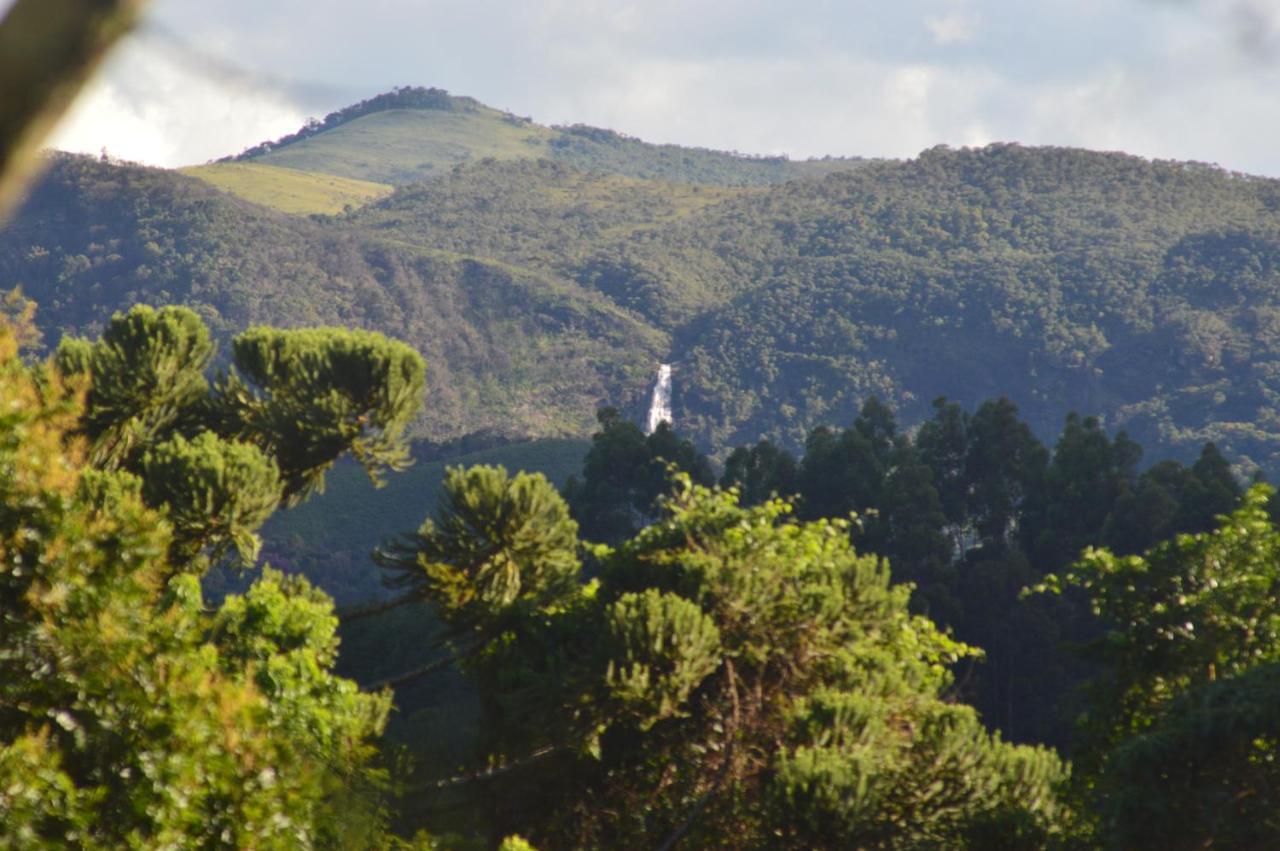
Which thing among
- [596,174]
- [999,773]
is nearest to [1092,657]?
[999,773]

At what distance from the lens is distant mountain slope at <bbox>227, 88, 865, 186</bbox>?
177 metres

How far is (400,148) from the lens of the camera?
18662cm

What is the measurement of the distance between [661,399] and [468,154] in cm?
10622

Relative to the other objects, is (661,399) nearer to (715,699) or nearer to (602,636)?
(715,699)

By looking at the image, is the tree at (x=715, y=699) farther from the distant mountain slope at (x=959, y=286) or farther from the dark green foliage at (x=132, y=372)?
the distant mountain slope at (x=959, y=286)

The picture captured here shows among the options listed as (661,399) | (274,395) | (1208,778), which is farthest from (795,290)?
(1208,778)

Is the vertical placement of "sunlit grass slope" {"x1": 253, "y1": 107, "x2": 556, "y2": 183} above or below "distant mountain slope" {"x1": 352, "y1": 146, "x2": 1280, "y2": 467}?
above

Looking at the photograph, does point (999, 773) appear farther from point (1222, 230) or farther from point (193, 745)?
point (1222, 230)

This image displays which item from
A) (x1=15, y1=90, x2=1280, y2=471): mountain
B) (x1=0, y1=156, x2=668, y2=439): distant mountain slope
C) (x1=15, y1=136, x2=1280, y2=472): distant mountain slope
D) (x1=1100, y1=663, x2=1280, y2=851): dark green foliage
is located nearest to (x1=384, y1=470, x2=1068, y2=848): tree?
(x1=1100, y1=663, x2=1280, y2=851): dark green foliage

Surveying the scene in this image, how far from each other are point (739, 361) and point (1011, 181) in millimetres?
31520

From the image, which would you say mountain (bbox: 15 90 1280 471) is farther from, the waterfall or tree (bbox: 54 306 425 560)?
tree (bbox: 54 306 425 560)

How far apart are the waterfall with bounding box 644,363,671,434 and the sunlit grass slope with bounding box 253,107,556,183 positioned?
91619 millimetres

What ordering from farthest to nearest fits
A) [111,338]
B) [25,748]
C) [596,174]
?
[596,174] < [111,338] < [25,748]

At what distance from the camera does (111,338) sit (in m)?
14.6
